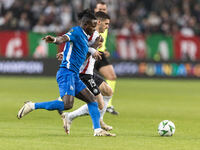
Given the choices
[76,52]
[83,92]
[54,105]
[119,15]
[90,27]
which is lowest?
[119,15]

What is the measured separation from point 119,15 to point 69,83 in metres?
17.4

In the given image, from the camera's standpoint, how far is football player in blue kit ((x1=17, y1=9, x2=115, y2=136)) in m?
8.25

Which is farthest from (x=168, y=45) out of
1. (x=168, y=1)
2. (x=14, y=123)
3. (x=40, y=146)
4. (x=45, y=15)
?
(x=40, y=146)

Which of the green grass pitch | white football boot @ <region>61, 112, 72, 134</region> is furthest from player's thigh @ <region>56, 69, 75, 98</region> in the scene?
the green grass pitch

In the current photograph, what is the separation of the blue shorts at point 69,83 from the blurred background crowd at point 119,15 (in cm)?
1503

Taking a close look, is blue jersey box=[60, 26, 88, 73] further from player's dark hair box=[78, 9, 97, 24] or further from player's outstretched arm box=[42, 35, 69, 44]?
player's outstretched arm box=[42, 35, 69, 44]

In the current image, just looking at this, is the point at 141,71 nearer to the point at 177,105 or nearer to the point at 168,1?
the point at 168,1

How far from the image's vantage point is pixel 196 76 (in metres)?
24.1

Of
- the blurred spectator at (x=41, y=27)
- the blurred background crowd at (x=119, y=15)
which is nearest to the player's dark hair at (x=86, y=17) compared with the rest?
the blurred background crowd at (x=119, y=15)

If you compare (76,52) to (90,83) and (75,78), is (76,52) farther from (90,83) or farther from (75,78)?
(90,83)

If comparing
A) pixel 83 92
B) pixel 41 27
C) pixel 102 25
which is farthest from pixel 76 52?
pixel 41 27

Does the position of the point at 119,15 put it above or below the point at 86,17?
below

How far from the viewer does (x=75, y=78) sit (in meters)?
8.42

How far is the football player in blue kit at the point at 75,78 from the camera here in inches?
325
